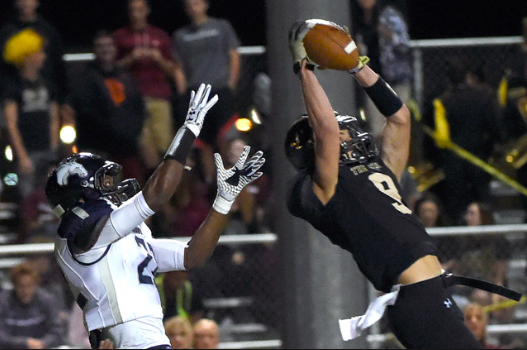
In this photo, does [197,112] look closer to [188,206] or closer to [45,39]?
[188,206]

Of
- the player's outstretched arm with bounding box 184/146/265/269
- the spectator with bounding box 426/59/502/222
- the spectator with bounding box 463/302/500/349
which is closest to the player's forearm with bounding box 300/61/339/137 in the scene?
the player's outstretched arm with bounding box 184/146/265/269

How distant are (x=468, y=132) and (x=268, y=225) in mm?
2031

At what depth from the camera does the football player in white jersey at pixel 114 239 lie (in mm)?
5262

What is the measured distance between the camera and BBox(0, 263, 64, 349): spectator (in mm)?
7887

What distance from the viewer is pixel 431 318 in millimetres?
5168

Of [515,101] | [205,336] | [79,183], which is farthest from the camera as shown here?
[515,101]

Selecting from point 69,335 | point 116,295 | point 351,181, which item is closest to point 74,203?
point 116,295

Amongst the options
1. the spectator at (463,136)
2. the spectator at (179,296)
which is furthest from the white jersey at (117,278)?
the spectator at (463,136)

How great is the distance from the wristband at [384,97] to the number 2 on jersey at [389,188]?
16.0 inches

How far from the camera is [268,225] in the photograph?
29.1 feet

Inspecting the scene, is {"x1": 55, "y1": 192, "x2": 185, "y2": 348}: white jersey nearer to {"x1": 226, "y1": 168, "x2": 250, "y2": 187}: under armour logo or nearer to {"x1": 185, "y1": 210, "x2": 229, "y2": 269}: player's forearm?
{"x1": 185, "y1": 210, "x2": 229, "y2": 269}: player's forearm

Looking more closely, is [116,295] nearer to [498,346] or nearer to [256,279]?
[256,279]

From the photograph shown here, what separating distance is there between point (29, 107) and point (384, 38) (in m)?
2.87

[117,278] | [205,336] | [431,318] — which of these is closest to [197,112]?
[117,278]
